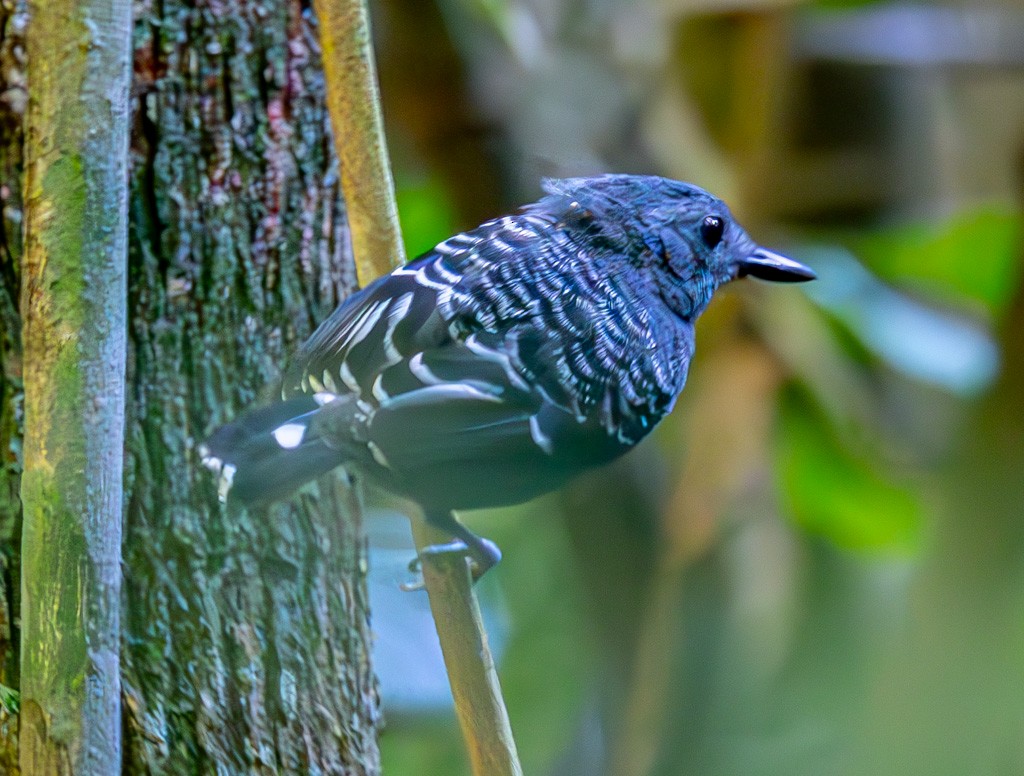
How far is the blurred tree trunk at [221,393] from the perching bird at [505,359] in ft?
0.83

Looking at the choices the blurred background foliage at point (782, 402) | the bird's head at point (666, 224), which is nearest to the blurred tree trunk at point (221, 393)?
the bird's head at point (666, 224)

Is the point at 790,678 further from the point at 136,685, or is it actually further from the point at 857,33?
the point at 136,685

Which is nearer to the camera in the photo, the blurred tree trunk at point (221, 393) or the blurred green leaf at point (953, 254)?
the blurred tree trunk at point (221, 393)

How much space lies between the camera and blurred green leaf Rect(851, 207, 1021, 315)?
4062 mm

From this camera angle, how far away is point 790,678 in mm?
4031

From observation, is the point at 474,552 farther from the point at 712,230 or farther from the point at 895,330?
the point at 895,330

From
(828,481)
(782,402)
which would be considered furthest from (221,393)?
(828,481)

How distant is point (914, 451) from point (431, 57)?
7.48 feet

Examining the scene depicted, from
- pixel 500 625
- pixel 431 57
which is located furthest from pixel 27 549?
pixel 431 57

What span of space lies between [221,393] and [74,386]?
32 centimetres

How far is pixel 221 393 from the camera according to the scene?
4.90ft

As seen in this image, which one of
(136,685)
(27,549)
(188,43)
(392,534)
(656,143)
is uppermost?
(656,143)

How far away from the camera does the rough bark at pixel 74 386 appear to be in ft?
3.77

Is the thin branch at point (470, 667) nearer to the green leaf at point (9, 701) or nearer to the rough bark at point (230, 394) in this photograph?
the rough bark at point (230, 394)
